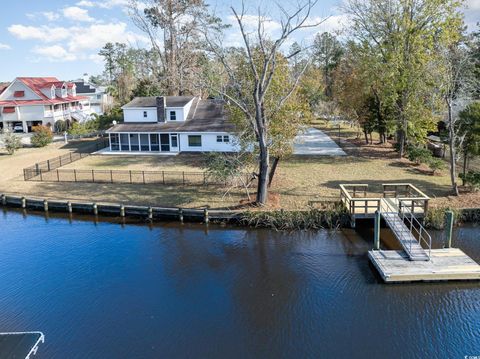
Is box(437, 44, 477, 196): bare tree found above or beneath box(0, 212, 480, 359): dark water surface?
above

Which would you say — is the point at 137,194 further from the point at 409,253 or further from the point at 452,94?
the point at 452,94

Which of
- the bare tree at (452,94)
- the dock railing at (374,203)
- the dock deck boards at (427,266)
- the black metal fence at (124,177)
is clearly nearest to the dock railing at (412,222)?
the dock railing at (374,203)

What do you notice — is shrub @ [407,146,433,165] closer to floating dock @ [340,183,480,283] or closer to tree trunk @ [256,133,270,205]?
floating dock @ [340,183,480,283]

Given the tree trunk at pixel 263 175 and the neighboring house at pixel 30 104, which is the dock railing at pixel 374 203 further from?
the neighboring house at pixel 30 104

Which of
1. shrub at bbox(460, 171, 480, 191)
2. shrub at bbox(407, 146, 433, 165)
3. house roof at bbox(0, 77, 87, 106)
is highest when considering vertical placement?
house roof at bbox(0, 77, 87, 106)

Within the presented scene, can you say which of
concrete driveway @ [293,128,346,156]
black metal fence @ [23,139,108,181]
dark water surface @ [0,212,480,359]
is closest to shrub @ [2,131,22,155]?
black metal fence @ [23,139,108,181]

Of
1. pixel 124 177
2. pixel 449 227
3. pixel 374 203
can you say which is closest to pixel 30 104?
pixel 124 177

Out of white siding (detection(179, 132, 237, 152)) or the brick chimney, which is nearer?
white siding (detection(179, 132, 237, 152))

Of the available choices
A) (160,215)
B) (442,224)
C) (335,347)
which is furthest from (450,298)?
(160,215)
